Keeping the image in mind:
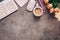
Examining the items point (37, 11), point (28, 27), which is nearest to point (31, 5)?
point (37, 11)

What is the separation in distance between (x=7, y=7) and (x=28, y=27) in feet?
Result: 0.69

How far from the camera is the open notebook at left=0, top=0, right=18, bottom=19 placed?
1.51m

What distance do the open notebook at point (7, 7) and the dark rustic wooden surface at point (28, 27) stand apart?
Answer: 3cm

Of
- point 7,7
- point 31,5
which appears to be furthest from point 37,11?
point 7,7

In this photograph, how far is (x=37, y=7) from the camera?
5.02 ft

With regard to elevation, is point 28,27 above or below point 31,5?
below

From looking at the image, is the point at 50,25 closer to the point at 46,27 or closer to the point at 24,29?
the point at 46,27

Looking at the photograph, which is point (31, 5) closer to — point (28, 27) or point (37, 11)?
point (37, 11)

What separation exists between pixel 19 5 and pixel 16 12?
0.06 meters

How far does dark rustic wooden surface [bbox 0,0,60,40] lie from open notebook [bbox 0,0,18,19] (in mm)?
30

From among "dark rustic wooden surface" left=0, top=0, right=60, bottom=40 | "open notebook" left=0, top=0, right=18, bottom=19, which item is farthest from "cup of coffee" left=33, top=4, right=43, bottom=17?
"open notebook" left=0, top=0, right=18, bottom=19

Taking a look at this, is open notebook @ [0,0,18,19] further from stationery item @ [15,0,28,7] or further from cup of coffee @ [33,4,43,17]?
cup of coffee @ [33,4,43,17]

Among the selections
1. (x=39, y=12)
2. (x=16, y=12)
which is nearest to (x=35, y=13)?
(x=39, y=12)

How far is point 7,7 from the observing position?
152 centimetres
